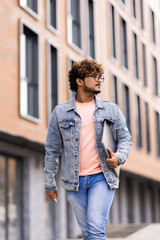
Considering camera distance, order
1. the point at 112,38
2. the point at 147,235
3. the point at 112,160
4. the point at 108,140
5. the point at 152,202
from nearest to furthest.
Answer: the point at 112,160
the point at 108,140
the point at 147,235
the point at 112,38
the point at 152,202

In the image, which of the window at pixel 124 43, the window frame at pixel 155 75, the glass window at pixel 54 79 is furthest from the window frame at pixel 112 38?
the window frame at pixel 155 75

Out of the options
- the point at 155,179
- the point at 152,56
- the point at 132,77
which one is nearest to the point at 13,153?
the point at 132,77

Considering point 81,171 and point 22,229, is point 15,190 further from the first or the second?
point 81,171

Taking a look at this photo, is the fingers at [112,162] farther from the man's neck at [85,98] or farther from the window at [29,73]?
the window at [29,73]

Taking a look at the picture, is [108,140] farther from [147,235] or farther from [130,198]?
[130,198]

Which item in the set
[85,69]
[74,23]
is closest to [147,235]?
[85,69]

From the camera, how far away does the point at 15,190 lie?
17.2 m

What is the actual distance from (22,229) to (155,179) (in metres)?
14.3

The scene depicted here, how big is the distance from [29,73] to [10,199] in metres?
3.78

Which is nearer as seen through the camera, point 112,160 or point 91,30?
point 112,160

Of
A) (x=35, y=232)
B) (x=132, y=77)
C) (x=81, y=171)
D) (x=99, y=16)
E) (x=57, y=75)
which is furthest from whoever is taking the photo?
(x=132, y=77)

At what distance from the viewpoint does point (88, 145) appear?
4621 millimetres

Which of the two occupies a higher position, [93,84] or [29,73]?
[29,73]

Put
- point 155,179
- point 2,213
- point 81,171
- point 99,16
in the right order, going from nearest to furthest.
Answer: point 81,171, point 2,213, point 99,16, point 155,179
